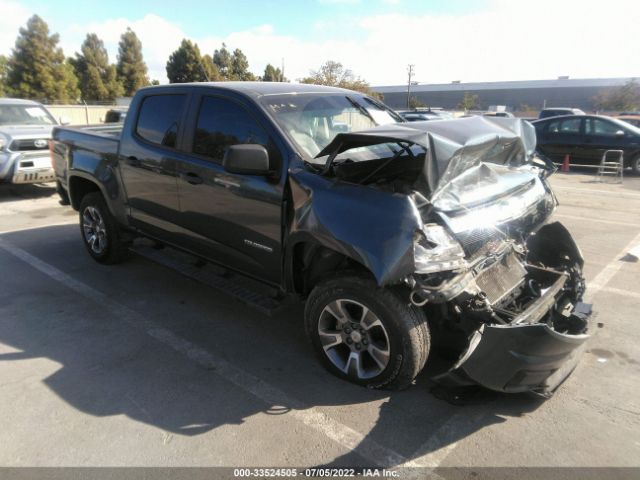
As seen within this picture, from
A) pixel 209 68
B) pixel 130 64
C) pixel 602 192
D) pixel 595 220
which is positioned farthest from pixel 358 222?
pixel 130 64

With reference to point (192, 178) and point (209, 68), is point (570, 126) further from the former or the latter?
point (209, 68)

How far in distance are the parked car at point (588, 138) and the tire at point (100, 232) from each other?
1281 cm

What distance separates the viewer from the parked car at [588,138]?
41.9 ft

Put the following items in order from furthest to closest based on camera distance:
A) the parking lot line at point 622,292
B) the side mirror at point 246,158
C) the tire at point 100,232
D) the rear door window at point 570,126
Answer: the rear door window at point 570,126 → the tire at point 100,232 → the parking lot line at point 622,292 → the side mirror at point 246,158

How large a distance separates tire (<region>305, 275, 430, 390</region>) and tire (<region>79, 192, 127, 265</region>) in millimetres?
3051

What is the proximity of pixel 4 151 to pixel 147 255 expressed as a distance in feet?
20.6

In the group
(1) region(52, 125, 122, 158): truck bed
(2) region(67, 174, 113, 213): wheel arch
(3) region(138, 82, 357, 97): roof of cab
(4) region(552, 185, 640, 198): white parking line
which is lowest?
(4) region(552, 185, 640, 198): white parking line

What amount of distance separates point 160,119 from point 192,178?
87 centimetres

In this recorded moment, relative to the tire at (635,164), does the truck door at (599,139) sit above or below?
above

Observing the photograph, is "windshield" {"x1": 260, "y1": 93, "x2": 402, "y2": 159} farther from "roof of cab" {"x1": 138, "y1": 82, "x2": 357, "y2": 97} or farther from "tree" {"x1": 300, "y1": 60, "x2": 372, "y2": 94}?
"tree" {"x1": 300, "y1": 60, "x2": 372, "y2": 94}

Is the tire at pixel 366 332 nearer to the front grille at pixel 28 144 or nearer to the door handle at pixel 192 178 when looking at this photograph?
the door handle at pixel 192 178

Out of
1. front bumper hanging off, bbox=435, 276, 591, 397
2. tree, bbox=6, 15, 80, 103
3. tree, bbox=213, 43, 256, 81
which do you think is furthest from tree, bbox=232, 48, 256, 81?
front bumper hanging off, bbox=435, 276, 591, 397

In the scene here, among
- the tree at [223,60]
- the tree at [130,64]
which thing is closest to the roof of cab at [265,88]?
the tree at [130,64]

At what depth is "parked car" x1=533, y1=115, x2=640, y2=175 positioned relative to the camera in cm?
1278
